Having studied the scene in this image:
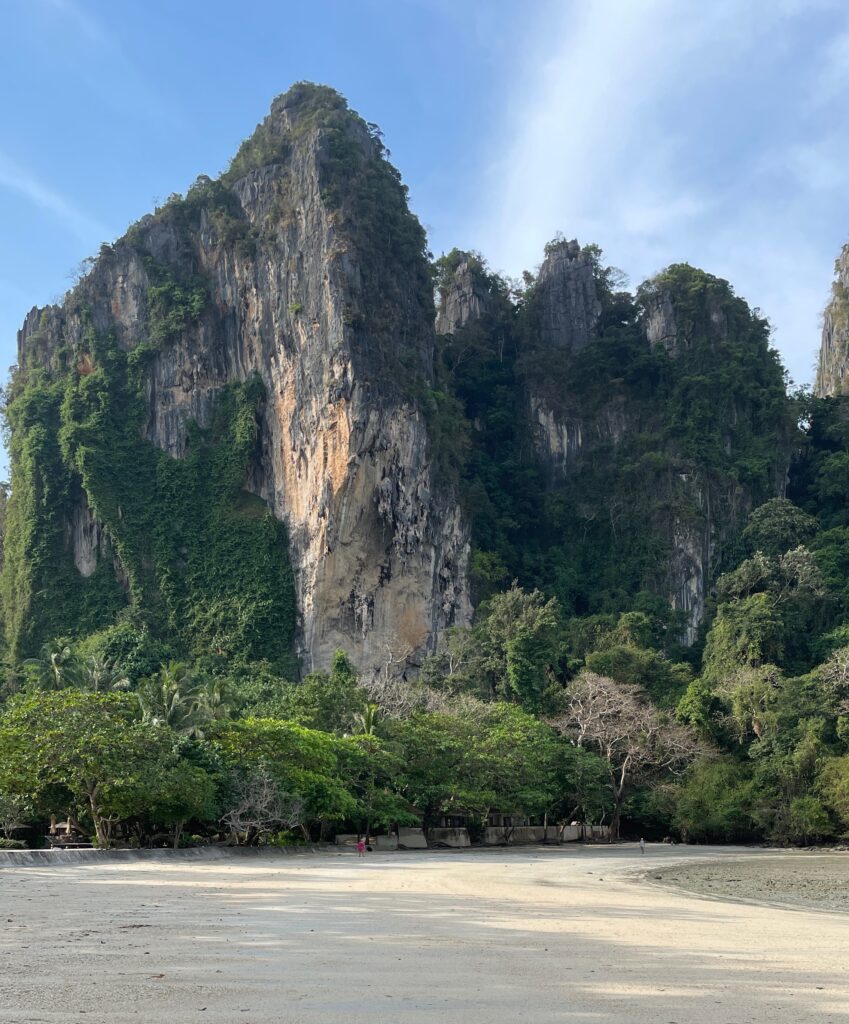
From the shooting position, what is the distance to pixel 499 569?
74.0m

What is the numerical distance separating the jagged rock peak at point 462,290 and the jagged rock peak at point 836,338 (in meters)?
29.4

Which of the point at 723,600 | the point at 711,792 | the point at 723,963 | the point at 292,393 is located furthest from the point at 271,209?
the point at 723,963

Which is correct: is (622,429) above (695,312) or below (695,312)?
below

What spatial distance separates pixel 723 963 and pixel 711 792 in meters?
38.5

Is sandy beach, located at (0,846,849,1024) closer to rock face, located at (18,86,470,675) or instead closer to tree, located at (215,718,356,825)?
tree, located at (215,718,356,825)

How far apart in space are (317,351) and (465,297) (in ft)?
82.5

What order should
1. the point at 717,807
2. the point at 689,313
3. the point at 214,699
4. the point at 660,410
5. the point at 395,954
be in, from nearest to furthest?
the point at 395,954
the point at 214,699
the point at 717,807
the point at 660,410
the point at 689,313

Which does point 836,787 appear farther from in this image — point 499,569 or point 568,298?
point 568,298

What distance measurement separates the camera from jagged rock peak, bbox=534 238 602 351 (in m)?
89.2

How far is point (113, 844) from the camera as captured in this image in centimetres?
2948

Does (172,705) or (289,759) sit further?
(172,705)

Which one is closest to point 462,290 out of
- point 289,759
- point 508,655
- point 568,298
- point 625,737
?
point 568,298

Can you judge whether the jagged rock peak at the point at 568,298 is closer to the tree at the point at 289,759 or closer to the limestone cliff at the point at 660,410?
the limestone cliff at the point at 660,410

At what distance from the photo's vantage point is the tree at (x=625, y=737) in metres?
49.4
